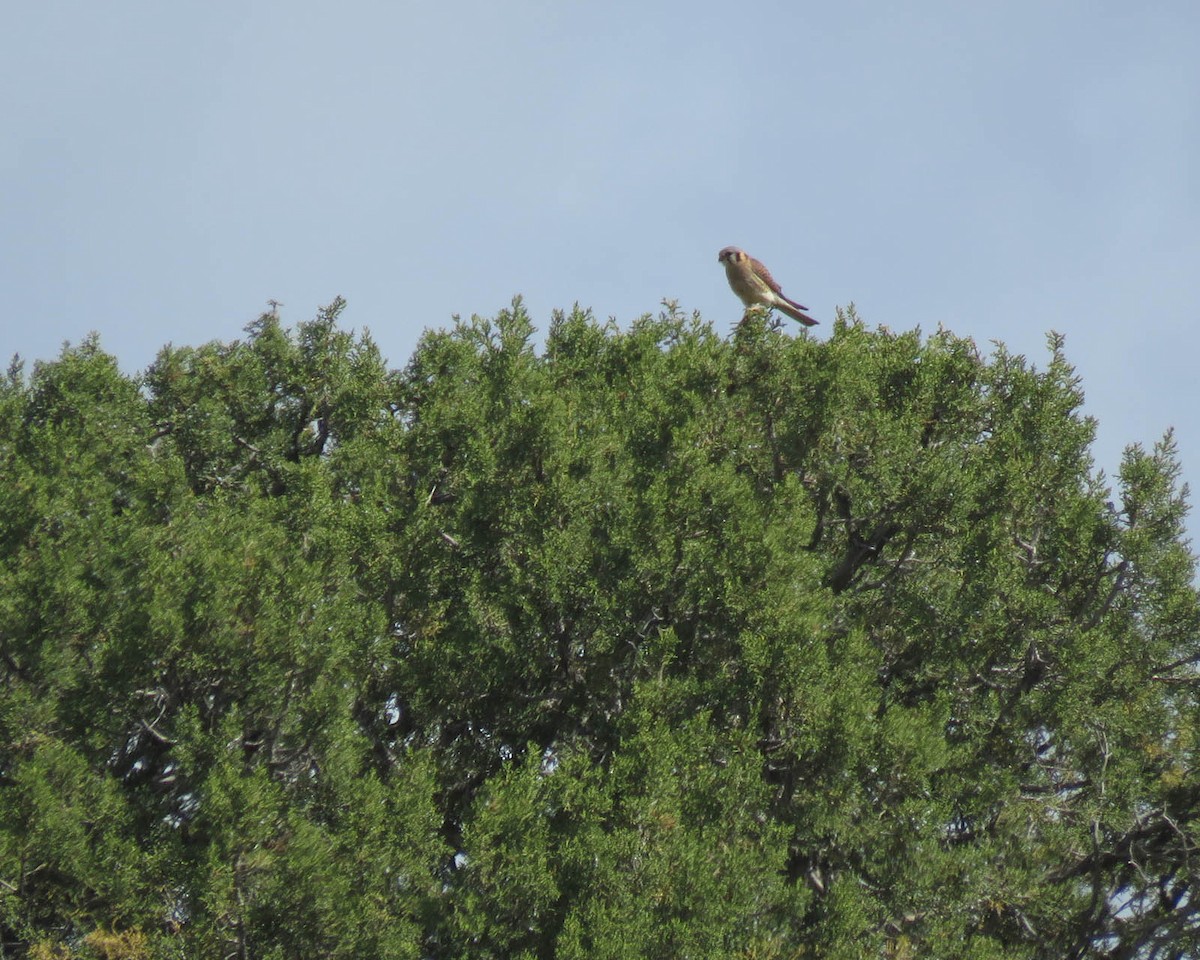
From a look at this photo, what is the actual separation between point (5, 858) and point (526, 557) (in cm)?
476

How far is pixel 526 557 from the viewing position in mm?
14336

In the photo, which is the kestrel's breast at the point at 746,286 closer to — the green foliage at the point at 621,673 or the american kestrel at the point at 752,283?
the american kestrel at the point at 752,283

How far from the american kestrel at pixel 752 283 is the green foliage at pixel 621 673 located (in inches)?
82.3

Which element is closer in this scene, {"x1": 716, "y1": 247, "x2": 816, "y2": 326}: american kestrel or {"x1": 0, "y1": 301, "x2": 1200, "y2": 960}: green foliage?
{"x1": 0, "y1": 301, "x2": 1200, "y2": 960}: green foliage

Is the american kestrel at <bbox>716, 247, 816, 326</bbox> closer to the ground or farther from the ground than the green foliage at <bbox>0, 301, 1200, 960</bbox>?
farther from the ground

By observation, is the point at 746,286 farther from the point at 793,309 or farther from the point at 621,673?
the point at 621,673

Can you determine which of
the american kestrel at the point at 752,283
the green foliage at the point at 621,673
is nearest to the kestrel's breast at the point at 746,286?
the american kestrel at the point at 752,283

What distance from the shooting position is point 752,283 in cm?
1931

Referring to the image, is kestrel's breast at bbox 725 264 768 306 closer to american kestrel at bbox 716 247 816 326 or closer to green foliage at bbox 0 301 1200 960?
american kestrel at bbox 716 247 816 326

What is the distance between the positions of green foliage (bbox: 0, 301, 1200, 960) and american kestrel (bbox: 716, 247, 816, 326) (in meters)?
2.09

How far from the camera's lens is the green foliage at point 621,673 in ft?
41.1

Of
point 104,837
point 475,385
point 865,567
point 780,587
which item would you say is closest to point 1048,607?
point 865,567

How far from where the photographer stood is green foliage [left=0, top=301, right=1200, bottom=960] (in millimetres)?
12531

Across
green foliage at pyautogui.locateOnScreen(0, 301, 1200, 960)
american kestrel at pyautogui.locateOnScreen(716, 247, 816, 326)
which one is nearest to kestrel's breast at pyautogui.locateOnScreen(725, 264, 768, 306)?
american kestrel at pyautogui.locateOnScreen(716, 247, 816, 326)
